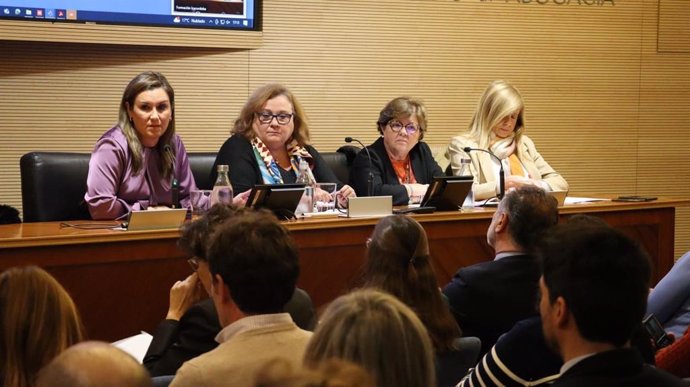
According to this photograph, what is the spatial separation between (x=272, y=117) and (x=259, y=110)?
0.08m

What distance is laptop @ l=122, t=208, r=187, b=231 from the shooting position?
379 centimetres

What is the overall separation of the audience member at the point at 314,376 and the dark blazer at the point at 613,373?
0.68 metres

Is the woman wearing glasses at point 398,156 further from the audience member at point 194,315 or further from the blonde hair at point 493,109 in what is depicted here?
the audience member at point 194,315

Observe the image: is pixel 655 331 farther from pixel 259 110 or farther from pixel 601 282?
pixel 259 110

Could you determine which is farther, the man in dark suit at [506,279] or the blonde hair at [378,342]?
the man in dark suit at [506,279]

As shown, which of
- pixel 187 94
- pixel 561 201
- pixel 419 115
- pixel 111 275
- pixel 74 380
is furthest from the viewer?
pixel 187 94

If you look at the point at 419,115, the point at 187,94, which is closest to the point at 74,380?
the point at 419,115

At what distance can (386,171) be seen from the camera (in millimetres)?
5402

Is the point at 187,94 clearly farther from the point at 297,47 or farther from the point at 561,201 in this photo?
the point at 561,201

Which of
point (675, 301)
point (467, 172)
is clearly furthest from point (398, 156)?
point (675, 301)

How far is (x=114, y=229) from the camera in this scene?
385 centimetres

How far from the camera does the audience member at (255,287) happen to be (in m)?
2.00

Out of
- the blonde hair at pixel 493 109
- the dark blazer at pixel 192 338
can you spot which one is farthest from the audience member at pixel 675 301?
the blonde hair at pixel 493 109

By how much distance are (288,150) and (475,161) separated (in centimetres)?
117
